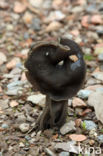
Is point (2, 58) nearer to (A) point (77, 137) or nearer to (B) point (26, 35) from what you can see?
(B) point (26, 35)

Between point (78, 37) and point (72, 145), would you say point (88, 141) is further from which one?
point (78, 37)

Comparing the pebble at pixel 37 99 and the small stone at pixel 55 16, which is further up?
the small stone at pixel 55 16

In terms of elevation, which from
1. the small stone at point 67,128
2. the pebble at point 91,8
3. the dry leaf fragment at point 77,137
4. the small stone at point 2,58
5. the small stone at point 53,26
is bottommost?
the dry leaf fragment at point 77,137

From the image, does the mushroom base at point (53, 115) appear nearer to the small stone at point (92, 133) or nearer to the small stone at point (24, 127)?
the small stone at point (24, 127)

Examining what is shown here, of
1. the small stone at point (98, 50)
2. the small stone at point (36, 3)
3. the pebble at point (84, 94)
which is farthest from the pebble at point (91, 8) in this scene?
the pebble at point (84, 94)

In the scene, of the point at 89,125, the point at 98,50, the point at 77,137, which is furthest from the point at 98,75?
the point at 77,137

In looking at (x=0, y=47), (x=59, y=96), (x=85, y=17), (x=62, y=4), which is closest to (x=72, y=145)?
(x=59, y=96)

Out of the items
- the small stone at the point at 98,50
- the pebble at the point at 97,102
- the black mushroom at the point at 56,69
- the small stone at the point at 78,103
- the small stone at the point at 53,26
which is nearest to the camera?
the black mushroom at the point at 56,69
